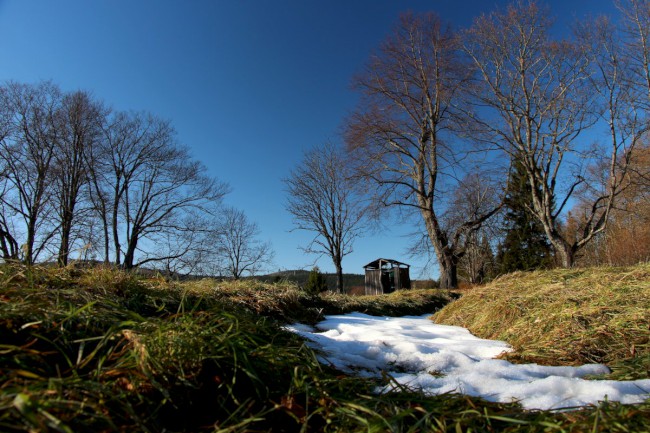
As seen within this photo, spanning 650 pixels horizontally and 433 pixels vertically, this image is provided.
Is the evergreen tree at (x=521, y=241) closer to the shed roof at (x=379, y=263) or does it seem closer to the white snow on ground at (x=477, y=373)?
the shed roof at (x=379, y=263)

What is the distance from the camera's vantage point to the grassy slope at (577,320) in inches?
80.4

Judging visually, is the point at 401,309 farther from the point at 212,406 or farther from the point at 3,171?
the point at 3,171

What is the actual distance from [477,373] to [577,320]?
132cm

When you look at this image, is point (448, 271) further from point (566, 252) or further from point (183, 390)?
point (183, 390)

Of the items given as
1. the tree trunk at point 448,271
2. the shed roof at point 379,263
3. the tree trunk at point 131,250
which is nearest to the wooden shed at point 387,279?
the shed roof at point 379,263

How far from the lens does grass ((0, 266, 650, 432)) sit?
0.72m

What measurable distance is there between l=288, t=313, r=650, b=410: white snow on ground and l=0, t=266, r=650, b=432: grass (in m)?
0.19

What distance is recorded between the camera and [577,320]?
242cm

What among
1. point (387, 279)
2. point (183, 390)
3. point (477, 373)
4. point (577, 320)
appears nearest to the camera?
point (183, 390)

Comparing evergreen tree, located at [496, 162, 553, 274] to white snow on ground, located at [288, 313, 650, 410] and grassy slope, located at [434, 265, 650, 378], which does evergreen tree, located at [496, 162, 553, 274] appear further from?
white snow on ground, located at [288, 313, 650, 410]

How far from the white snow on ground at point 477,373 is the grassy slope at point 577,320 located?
0.67 feet

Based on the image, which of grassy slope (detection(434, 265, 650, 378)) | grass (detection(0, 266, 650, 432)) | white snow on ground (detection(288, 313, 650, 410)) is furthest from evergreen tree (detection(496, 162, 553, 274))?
grass (detection(0, 266, 650, 432))

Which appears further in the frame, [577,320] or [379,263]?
[379,263]

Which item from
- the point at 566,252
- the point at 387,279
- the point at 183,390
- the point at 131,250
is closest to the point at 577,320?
the point at 183,390
